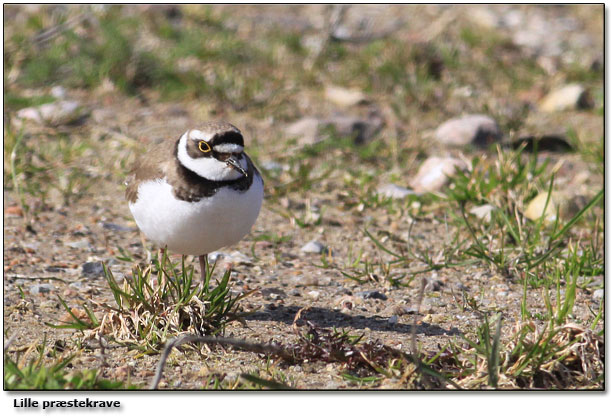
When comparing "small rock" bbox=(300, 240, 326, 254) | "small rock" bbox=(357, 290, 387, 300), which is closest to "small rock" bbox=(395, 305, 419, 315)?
"small rock" bbox=(357, 290, 387, 300)

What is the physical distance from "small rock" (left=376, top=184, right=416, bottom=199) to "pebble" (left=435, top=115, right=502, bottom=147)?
966mm

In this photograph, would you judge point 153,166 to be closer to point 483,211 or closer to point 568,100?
point 483,211

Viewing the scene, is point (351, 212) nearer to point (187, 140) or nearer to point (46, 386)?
point (187, 140)

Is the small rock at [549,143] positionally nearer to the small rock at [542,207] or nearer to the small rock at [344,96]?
the small rock at [542,207]

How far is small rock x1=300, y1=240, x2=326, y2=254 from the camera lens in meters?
5.67

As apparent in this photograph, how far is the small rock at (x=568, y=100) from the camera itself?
806cm

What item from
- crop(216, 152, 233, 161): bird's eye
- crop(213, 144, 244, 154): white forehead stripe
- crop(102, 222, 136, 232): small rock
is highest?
crop(102, 222, 136, 232): small rock

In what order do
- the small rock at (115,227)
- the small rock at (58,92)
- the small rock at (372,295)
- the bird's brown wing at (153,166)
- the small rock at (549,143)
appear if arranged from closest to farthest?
the bird's brown wing at (153,166) < the small rock at (372,295) < the small rock at (115,227) < the small rock at (549,143) < the small rock at (58,92)

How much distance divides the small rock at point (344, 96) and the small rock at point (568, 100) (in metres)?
1.84

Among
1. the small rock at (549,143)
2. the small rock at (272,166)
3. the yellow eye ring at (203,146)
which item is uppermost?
→ the small rock at (549,143)

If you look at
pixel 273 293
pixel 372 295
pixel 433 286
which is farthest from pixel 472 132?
pixel 273 293

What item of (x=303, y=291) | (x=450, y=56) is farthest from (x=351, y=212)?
(x=450, y=56)

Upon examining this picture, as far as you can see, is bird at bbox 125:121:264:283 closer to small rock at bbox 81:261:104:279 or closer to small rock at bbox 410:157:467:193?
small rock at bbox 81:261:104:279

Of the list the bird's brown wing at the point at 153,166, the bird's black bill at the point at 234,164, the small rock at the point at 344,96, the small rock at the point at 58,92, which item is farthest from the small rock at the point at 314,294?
the small rock at the point at 58,92
